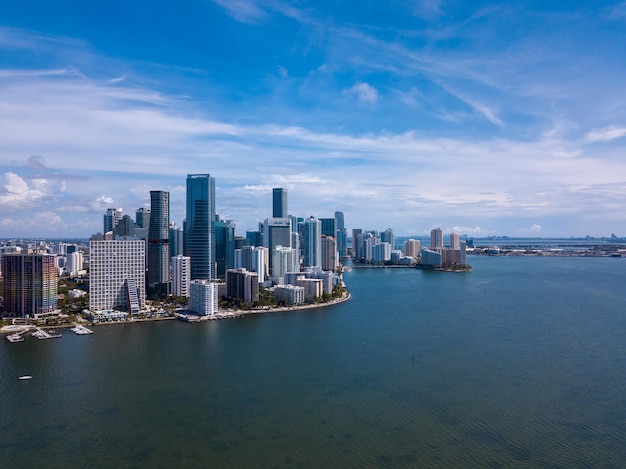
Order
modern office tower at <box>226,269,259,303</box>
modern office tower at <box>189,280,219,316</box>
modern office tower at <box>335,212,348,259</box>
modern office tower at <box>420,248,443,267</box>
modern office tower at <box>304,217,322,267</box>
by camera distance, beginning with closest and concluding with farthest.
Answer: modern office tower at <box>189,280,219,316</box> → modern office tower at <box>226,269,259,303</box> → modern office tower at <box>304,217,322,267</box> → modern office tower at <box>420,248,443,267</box> → modern office tower at <box>335,212,348,259</box>

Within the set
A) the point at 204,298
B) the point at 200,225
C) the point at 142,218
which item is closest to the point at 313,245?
the point at 200,225

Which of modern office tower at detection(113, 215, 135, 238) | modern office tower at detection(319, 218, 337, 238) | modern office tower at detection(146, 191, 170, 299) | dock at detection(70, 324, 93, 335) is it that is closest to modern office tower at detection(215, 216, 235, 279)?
modern office tower at detection(146, 191, 170, 299)

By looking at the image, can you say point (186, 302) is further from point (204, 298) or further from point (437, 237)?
point (437, 237)

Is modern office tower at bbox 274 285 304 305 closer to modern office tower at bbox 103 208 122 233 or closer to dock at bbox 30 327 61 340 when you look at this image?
dock at bbox 30 327 61 340

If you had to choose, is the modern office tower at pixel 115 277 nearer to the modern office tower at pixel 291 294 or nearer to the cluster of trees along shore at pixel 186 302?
the cluster of trees along shore at pixel 186 302

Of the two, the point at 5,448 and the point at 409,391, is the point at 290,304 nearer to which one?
the point at 409,391

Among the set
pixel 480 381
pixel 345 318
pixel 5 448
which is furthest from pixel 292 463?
pixel 345 318
